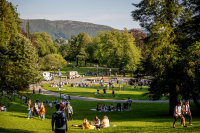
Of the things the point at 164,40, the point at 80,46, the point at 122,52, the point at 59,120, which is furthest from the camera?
the point at 80,46

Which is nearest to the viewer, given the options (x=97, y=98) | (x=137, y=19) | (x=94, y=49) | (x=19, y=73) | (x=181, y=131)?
(x=181, y=131)

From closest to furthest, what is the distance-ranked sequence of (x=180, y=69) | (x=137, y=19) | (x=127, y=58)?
1. (x=180, y=69)
2. (x=137, y=19)
3. (x=127, y=58)

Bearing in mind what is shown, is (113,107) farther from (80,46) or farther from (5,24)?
(80,46)

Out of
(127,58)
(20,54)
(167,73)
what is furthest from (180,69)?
(127,58)

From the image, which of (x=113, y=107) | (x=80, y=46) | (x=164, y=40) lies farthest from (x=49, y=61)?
(x=164, y=40)

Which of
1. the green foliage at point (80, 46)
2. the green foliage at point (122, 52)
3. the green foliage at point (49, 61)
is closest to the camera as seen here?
the green foliage at point (122, 52)

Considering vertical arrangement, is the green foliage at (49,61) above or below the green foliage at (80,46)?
below

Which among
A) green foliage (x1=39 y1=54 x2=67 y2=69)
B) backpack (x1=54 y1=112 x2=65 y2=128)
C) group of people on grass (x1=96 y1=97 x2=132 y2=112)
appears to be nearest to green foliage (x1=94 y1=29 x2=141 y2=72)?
green foliage (x1=39 y1=54 x2=67 y2=69)

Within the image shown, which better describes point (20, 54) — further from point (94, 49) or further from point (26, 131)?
point (94, 49)

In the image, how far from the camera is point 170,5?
1578 centimetres

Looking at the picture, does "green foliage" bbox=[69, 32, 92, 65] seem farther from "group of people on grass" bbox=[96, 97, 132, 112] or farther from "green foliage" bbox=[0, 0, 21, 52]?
"group of people on grass" bbox=[96, 97, 132, 112]

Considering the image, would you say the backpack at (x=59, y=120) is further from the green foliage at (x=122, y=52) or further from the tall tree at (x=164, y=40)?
the green foliage at (x=122, y=52)

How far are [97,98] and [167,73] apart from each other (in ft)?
59.1

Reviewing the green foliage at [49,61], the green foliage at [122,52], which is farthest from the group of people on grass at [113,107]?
the green foliage at [49,61]
